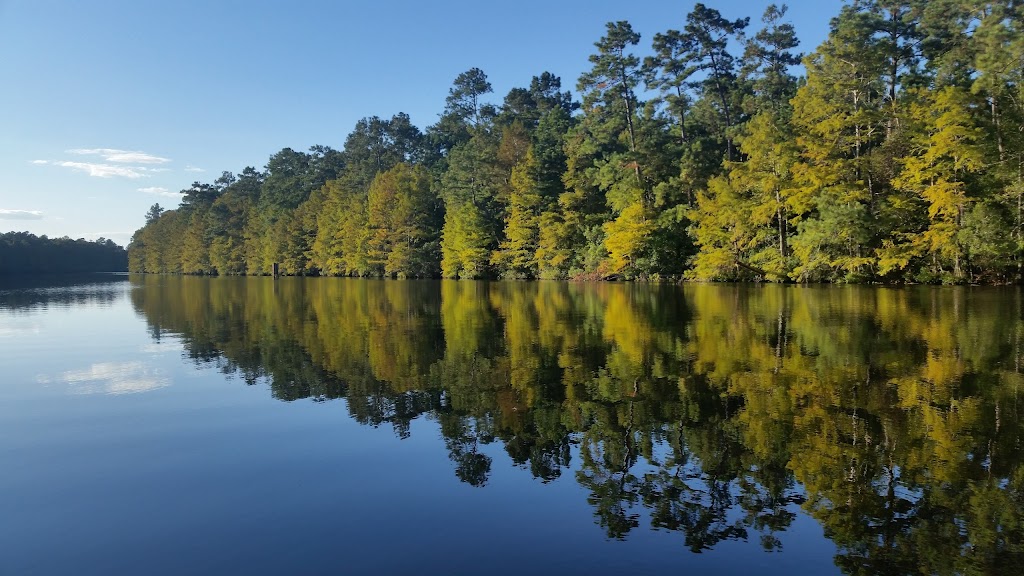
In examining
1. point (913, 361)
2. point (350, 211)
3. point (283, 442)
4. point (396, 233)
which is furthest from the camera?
point (350, 211)

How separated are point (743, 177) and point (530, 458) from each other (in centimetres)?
3867

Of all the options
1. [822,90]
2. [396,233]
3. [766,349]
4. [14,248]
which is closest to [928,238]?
[822,90]

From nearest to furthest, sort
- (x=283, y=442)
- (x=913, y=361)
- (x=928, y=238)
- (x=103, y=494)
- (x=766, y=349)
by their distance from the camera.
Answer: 1. (x=103, y=494)
2. (x=283, y=442)
3. (x=913, y=361)
4. (x=766, y=349)
5. (x=928, y=238)

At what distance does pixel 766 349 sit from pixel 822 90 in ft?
105

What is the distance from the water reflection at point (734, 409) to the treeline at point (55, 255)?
408ft

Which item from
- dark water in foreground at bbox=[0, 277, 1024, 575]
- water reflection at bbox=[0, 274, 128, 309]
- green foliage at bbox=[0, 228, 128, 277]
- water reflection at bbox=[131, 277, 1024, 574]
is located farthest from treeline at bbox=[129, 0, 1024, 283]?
green foliage at bbox=[0, 228, 128, 277]

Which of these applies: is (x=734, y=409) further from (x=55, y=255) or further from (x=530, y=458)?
(x=55, y=255)

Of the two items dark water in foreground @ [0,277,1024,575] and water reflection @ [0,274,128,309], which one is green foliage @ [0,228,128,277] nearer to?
water reflection @ [0,274,128,309]

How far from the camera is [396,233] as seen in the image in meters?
69.7

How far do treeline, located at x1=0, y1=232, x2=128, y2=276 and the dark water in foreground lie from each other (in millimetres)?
126482

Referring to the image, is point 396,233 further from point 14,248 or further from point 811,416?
Result: point 14,248

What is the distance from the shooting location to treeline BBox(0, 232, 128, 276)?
113375 mm

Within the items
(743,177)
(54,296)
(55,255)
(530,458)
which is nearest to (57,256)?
(55,255)

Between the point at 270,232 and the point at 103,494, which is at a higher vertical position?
the point at 270,232
